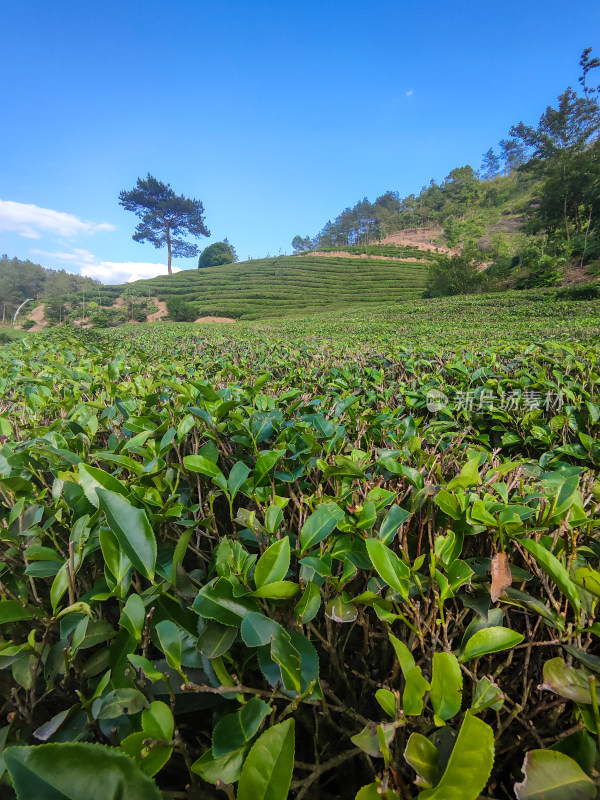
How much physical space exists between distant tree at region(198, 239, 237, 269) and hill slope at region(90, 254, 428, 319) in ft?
27.1

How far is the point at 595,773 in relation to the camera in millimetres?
411

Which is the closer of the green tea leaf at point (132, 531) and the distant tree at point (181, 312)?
the green tea leaf at point (132, 531)

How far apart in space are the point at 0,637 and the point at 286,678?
0.60 meters

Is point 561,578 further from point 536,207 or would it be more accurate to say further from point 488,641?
point 536,207

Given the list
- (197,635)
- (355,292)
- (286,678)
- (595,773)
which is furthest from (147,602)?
(355,292)

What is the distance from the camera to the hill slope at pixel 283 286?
34906mm

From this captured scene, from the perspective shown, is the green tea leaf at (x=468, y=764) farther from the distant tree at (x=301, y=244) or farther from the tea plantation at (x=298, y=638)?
the distant tree at (x=301, y=244)

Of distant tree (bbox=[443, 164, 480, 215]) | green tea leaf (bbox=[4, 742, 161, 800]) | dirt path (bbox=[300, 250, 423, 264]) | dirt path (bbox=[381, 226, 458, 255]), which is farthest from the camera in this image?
distant tree (bbox=[443, 164, 480, 215])

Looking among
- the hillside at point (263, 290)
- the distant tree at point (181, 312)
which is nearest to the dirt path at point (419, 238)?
the hillside at point (263, 290)

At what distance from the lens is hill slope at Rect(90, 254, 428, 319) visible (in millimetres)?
34906

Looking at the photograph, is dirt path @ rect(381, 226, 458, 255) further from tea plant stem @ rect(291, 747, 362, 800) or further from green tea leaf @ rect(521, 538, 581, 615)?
tea plant stem @ rect(291, 747, 362, 800)

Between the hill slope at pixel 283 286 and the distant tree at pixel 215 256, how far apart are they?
27.1 ft

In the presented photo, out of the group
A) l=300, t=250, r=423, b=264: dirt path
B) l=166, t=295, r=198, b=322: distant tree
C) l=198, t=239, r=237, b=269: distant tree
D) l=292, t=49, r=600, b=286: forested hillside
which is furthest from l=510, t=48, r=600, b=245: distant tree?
l=198, t=239, r=237, b=269: distant tree

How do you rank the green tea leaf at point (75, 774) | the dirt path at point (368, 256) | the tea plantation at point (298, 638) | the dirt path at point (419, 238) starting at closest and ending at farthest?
the green tea leaf at point (75, 774), the tea plantation at point (298, 638), the dirt path at point (368, 256), the dirt path at point (419, 238)
